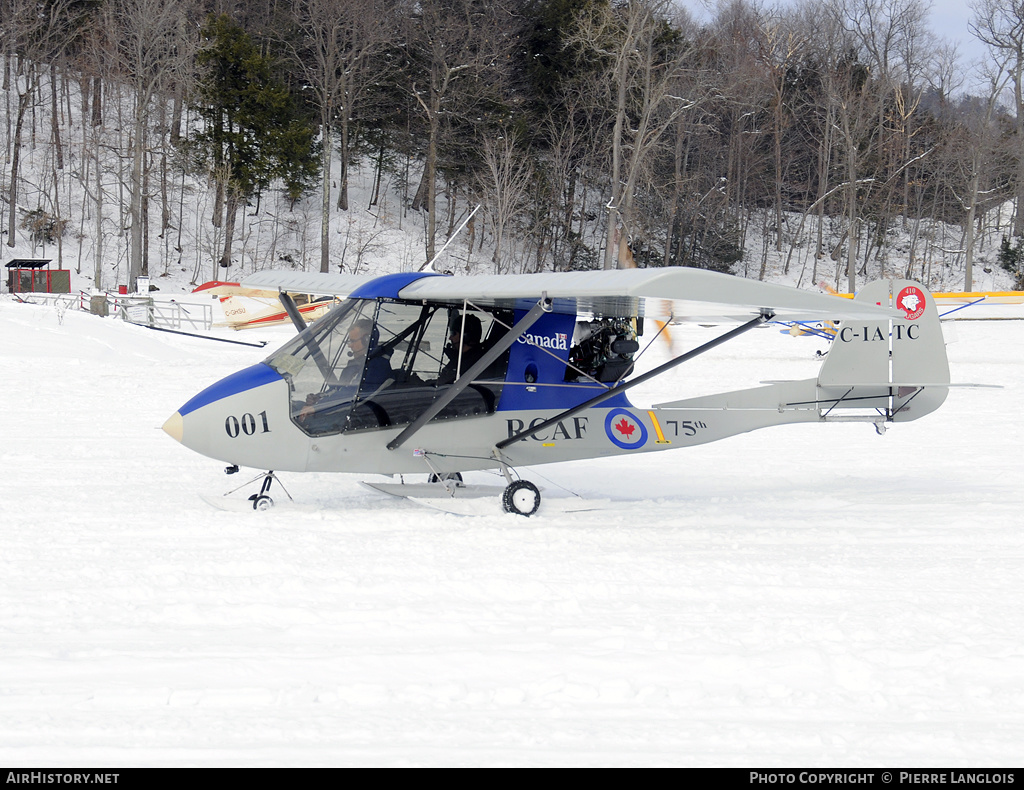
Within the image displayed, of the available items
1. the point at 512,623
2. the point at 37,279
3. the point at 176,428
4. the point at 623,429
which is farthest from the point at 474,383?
the point at 37,279

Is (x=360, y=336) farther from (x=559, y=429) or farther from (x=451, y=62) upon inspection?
(x=451, y=62)

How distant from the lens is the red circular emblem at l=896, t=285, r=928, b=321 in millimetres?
8930

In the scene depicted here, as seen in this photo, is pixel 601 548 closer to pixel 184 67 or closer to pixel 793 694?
pixel 793 694

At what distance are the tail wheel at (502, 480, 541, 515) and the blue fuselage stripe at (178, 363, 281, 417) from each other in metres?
2.33

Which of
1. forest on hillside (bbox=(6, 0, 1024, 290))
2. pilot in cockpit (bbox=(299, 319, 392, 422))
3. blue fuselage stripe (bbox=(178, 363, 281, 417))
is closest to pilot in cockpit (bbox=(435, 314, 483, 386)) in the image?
pilot in cockpit (bbox=(299, 319, 392, 422))

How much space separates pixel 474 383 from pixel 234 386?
2149 millimetres

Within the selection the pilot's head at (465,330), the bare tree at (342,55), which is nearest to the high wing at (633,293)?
the pilot's head at (465,330)

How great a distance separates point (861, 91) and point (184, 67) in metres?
37.7

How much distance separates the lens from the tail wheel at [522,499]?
24.9 feet

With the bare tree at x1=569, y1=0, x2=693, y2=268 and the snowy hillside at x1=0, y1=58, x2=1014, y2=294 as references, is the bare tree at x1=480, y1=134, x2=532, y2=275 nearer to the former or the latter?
the snowy hillside at x1=0, y1=58, x2=1014, y2=294

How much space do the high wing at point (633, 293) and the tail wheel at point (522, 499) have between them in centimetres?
167

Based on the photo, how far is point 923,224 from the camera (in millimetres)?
55250

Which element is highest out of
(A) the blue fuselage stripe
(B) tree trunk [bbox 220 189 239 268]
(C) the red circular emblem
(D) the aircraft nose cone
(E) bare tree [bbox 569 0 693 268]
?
(E) bare tree [bbox 569 0 693 268]
